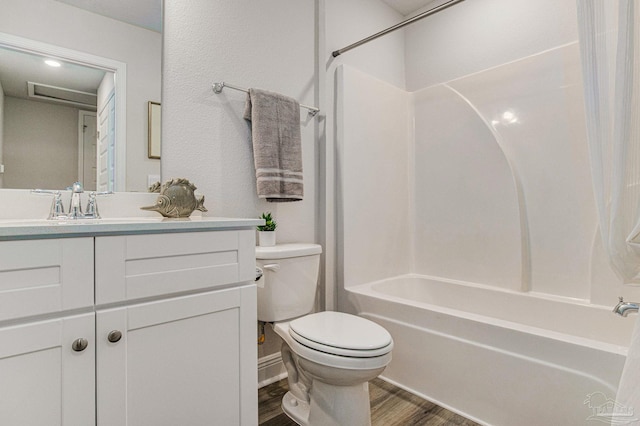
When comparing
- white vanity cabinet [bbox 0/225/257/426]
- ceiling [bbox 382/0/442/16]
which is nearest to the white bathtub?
white vanity cabinet [bbox 0/225/257/426]

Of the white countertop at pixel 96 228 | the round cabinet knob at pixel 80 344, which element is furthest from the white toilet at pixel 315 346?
the round cabinet knob at pixel 80 344

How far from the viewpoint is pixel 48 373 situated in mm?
810

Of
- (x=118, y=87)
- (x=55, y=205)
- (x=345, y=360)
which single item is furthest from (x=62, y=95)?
(x=345, y=360)

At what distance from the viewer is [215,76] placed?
1.70 metres

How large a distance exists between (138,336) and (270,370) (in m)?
1.15

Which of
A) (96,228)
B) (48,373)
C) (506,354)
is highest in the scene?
(96,228)

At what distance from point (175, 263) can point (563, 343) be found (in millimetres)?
1466

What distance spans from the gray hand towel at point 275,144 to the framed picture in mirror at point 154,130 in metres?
0.44

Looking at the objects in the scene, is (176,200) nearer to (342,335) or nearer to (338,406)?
(342,335)

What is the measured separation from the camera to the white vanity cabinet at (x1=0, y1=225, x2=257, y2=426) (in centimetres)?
79

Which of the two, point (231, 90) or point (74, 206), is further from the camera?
point (231, 90)

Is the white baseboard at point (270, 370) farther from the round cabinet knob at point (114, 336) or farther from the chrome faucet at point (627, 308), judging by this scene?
the chrome faucet at point (627, 308)

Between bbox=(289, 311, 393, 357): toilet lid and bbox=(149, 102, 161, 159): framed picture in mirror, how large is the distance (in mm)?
991

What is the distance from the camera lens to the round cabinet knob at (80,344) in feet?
2.75
